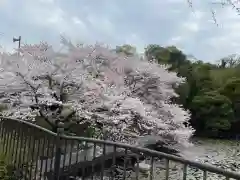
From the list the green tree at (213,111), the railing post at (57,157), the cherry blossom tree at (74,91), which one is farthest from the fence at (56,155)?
the green tree at (213,111)

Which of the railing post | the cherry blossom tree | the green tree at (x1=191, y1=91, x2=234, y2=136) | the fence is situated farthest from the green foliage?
the railing post

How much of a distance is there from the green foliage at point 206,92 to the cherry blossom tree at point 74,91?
11.0m

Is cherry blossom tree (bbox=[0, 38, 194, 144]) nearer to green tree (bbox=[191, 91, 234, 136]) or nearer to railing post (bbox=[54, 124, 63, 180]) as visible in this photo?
railing post (bbox=[54, 124, 63, 180])

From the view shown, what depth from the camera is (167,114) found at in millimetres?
8805

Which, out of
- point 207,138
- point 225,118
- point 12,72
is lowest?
Result: point 207,138

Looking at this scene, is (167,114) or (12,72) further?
(167,114)

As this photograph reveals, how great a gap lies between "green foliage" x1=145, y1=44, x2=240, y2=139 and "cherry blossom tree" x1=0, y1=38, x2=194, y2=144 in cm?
1103

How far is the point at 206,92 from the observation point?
67.2 ft

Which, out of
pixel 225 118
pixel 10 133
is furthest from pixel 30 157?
pixel 225 118

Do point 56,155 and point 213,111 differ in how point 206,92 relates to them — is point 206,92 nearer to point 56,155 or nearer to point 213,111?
point 213,111

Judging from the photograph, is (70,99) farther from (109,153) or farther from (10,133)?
(109,153)

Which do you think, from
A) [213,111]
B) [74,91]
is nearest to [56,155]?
[74,91]

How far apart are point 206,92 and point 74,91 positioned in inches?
565

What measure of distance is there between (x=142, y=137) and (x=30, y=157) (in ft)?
16.9
